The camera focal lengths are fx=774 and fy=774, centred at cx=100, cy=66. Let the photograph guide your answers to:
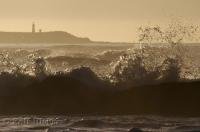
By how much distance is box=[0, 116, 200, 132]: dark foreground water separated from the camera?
82.0 feet

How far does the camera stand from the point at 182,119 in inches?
1087

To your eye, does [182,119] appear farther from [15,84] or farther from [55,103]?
[15,84]

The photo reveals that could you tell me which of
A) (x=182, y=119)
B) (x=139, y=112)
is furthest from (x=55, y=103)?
(x=182, y=119)

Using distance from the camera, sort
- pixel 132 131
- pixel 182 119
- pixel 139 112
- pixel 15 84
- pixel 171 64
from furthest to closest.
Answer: pixel 171 64, pixel 15 84, pixel 139 112, pixel 182 119, pixel 132 131

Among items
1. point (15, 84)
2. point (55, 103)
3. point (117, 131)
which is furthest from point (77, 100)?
point (117, 131)

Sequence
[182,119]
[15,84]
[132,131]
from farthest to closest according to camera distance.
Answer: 1. [15,84]
2. [182,119]
3. [132,131]

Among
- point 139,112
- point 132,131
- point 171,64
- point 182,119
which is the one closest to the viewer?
point 132,131

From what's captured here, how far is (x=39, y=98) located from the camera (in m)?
30.6

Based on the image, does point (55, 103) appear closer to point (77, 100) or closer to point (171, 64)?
point (77, 100)

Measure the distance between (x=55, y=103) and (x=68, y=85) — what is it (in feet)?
4.89

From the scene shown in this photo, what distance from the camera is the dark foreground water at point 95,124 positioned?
25000mm

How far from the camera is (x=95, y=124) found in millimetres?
26281

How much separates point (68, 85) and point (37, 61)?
4.64 m

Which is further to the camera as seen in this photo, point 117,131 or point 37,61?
point 37,61
